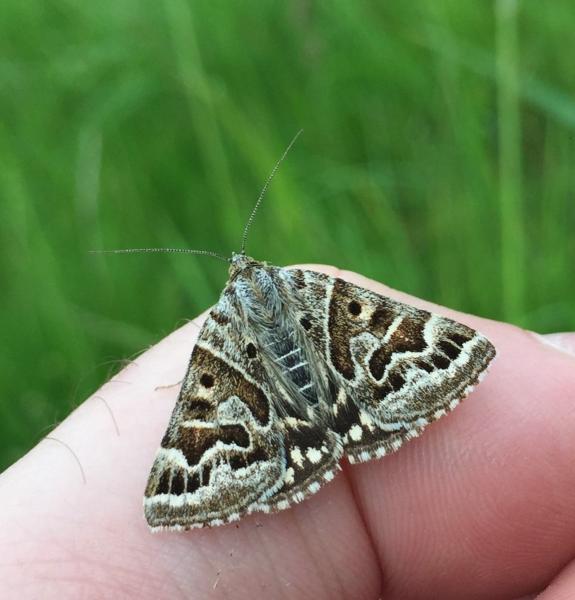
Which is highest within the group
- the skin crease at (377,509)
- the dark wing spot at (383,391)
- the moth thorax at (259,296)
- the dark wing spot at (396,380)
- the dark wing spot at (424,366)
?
the moth thorax at (259,296)

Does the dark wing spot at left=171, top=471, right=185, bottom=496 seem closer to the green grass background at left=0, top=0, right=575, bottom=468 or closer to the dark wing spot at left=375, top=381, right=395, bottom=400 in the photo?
the dark wing spot at left=375, top=381, right=395, bottom=400

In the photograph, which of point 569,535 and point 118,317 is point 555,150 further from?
point 118,317

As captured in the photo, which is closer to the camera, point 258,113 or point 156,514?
point 156,514

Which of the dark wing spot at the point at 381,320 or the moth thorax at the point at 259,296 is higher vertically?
the moth thorax at the point at 259,296

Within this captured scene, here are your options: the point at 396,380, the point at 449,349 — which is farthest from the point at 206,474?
the point at 449,349

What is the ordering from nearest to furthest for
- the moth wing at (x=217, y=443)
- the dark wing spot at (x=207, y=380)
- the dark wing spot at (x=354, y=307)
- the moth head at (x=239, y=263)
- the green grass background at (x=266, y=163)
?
the moth wing at (x=217, y=443), the dark wing spot at (x=207, y=380), the dark wing spot at (x=354, y=307), the moth head at (x=239, y=263), the green grass background at (x=266, y=163)

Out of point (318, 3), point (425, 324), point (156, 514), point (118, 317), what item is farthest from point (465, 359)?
point (318, 3)

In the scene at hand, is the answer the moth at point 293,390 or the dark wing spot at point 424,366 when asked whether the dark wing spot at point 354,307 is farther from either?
the dark wing spot at point 424,366

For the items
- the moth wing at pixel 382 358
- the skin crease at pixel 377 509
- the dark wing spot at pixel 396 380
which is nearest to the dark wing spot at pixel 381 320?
the moth wing at pixel 382 358
